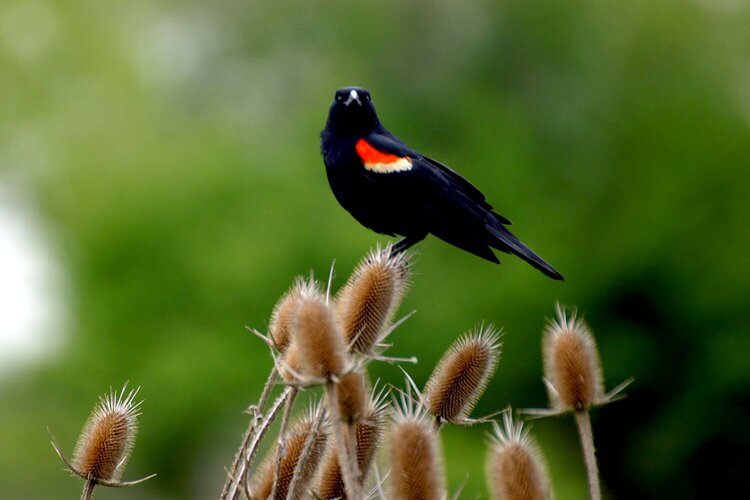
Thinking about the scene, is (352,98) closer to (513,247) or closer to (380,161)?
(380,161)

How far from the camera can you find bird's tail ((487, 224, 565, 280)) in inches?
166

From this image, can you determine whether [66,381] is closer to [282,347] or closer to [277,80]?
[277,80]

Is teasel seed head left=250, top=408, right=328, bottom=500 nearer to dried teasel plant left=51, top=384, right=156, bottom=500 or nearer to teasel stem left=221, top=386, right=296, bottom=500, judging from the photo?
teasel stem left=221, top=386, right=296, bottom=500

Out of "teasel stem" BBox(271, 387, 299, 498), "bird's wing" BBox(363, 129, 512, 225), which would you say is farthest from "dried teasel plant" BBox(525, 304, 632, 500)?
"bird's wing" BBox(363, 129, 512, 225)

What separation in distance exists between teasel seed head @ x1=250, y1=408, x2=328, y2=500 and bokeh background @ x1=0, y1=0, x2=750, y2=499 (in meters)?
11.3

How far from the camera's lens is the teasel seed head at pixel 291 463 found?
3002mm

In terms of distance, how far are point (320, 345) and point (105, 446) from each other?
31.3 inches

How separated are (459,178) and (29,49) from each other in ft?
67.3

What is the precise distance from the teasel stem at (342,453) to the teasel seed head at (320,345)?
4 centimetres

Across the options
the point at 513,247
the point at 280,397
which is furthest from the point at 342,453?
the point at 513,247

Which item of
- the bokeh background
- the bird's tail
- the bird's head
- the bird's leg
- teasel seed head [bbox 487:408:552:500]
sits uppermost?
the bokeh background

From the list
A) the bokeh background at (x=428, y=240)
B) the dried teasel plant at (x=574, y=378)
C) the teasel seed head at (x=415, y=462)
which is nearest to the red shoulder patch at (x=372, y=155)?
the dried teasel plant at (x=574, y=378)

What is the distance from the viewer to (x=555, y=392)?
2971 mm

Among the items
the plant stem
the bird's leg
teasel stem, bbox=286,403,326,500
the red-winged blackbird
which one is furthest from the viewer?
the bird's leg
